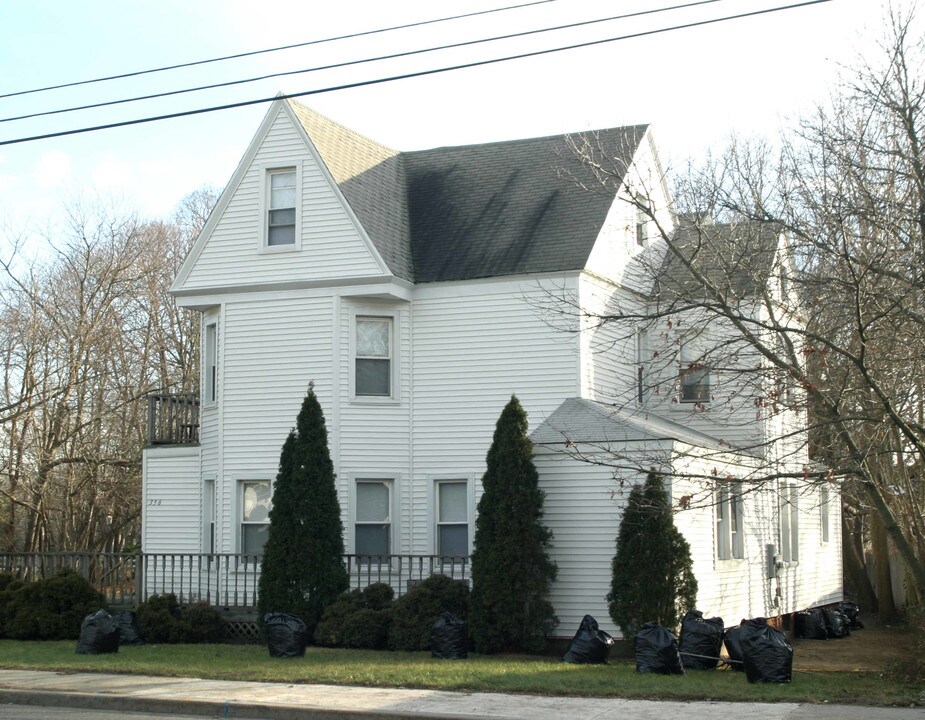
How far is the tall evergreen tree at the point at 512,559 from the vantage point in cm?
1795

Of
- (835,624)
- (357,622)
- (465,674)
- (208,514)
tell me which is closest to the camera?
(465,674)

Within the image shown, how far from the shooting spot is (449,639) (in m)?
17.3

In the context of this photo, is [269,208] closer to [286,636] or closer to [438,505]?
[438,505]

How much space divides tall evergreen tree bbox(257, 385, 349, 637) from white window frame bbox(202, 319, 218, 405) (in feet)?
11.6

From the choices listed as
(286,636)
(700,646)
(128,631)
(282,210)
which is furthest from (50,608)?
(700,646)

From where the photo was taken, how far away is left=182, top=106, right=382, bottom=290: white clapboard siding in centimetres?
2139

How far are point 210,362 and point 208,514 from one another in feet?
9.99

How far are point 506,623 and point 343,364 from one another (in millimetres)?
6084

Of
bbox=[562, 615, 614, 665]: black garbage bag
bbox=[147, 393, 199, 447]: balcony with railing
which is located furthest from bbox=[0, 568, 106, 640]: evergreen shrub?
bbox=[562, 615, 614, 665]: black garbage bag

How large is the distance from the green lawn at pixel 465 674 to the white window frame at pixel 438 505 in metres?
3.43

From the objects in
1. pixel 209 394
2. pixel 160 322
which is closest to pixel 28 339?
pixel 160 322

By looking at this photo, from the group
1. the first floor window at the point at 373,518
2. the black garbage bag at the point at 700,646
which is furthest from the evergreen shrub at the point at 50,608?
the black garbage bag at the point at 700,646

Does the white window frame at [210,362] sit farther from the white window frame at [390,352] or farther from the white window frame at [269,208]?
the white window frame at [390,352]

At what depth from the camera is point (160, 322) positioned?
1694 inches
